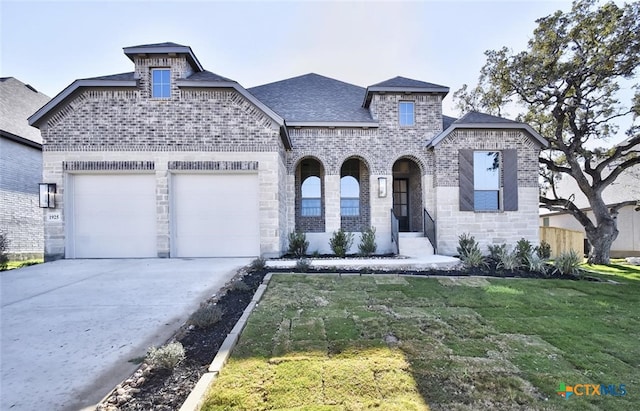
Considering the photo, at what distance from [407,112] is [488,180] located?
13.1 feet

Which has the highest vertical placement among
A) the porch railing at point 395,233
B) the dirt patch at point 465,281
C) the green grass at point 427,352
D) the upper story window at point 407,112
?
the upper story window at point 407,112

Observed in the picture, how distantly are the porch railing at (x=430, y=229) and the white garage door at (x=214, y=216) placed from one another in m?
6.26

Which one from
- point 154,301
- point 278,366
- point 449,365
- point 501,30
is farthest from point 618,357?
point 501,30

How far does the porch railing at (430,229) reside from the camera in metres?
11.1

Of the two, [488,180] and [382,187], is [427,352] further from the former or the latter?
[488,180]

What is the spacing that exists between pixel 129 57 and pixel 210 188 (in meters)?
4.89

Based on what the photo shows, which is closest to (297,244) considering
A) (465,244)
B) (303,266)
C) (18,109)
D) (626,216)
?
(303,266)

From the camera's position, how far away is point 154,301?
17.1 feet

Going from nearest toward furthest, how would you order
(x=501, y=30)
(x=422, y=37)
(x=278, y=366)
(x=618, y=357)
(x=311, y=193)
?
1. (x=278, y=366)
2. (x=618, y=357)
3. (x=422, y=37)
4. (x=501, y=30)
5. (x=311, y=193)

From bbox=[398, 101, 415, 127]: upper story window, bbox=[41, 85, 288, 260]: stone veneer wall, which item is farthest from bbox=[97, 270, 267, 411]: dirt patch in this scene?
bbox=[398, 101, 415, 127]: upper story window

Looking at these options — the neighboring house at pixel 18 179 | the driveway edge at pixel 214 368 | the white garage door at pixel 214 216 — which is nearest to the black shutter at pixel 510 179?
the white garage door at pixel 214 216

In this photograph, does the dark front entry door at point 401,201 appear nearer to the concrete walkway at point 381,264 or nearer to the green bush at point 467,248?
the green bush at point 467,248

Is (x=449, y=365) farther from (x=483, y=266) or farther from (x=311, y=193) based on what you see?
(x=311, y=193)

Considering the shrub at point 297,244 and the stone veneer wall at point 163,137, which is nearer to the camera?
the stone veneer wall at point 163,137
